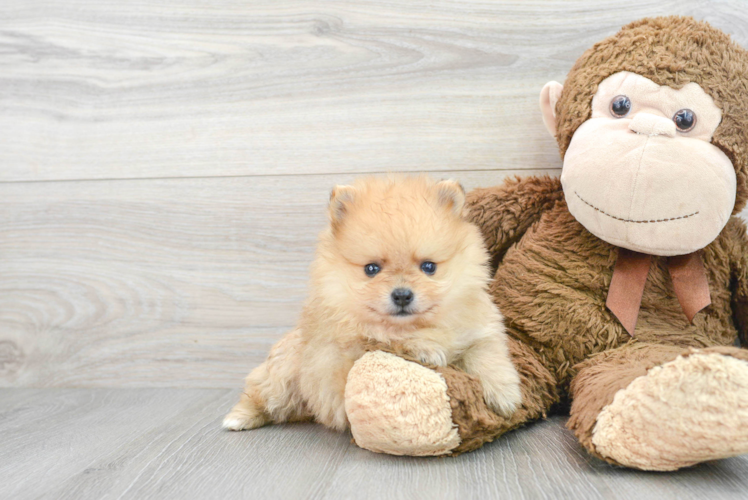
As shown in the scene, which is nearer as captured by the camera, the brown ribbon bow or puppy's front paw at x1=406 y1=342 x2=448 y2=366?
puppy's front paw at x1=406 y1=342 x2=448 y2=366

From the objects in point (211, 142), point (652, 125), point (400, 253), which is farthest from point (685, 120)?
point (211, 142)

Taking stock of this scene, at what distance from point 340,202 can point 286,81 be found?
1.72ft

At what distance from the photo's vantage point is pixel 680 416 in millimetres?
706

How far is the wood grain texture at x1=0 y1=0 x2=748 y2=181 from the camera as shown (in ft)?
4.07

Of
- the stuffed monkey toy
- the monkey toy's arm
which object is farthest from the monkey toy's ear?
the monkey toy's arm

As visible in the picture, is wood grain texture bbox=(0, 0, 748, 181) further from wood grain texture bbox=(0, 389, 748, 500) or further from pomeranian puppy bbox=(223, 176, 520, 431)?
wood grain texture bbox=(0, 389, 748, 500)

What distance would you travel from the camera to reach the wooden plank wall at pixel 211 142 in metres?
1.25

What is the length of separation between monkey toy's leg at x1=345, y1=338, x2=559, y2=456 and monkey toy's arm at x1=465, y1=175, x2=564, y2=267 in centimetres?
34

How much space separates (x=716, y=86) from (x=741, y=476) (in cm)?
58

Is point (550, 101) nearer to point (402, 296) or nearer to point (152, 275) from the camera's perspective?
point (402, 296)

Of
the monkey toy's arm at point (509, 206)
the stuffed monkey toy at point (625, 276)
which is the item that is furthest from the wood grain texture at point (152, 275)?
the stuffed monkey toy at point (625, 276)

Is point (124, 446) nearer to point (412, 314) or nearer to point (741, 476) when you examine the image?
point (412, 314)

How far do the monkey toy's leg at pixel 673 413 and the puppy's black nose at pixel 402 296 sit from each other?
12.3 inches

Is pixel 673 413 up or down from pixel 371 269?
down
